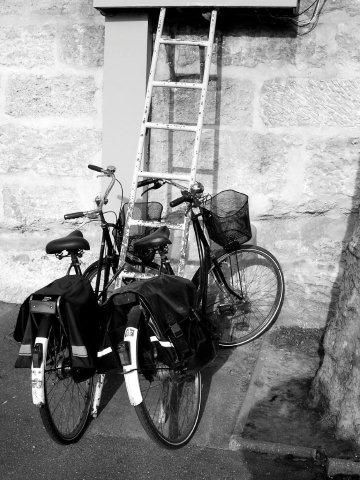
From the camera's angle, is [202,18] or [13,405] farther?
[202,18]

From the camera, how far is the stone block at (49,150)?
548 centimetres

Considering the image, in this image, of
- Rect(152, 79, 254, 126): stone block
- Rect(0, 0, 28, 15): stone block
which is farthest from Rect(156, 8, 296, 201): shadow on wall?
Rect(0, 0, 28, 15): stone block

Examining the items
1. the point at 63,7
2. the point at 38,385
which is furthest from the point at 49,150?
the point at 38,385

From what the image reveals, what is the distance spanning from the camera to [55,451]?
12.3 feet

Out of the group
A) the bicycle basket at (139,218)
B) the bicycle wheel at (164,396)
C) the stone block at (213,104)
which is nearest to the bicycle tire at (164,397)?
the bicycle wheel at (164,396)

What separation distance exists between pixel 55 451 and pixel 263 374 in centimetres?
159

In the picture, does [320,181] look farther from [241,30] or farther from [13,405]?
[13,405]

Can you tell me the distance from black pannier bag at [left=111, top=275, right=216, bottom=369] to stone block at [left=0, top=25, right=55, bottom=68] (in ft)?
8.80

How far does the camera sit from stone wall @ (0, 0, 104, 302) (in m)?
5.38

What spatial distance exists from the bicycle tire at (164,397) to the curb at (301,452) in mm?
304

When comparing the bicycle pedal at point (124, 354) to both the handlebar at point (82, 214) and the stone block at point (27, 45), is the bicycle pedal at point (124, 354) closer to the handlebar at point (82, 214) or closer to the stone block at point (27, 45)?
the handlebar at point (82, 214)

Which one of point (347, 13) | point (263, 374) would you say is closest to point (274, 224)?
Result: point (263, 374)

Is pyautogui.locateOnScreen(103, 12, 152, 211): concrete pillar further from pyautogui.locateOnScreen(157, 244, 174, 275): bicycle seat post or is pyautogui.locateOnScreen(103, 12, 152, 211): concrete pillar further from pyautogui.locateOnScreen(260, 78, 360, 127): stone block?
pyautogui.locateOnScreen(157, 244, 174, 275): bicycle seat post

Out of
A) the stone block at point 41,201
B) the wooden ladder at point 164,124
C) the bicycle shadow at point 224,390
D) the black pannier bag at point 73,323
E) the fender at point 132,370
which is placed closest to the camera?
the fender at point 132,370
